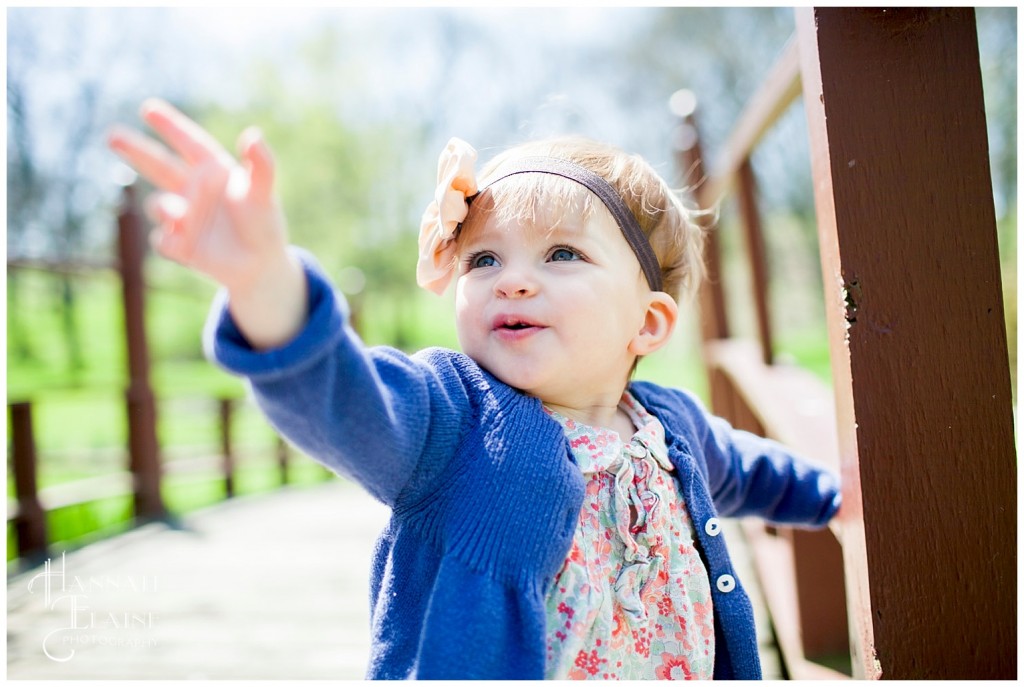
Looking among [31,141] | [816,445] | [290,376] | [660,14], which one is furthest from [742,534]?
[660,14]

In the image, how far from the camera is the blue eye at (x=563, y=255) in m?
1.29

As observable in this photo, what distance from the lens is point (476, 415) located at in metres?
1.19

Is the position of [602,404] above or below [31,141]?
below

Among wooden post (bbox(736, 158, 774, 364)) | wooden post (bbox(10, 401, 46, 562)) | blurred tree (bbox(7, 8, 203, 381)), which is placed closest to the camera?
wooden post (bbox(736, 158, 774, 364))

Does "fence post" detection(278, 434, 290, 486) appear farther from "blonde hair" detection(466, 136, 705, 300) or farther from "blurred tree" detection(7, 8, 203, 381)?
"blonde hair" detection(466, 136, 705, 300)

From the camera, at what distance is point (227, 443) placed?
673 centimetres

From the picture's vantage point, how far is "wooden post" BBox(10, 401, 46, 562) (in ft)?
13.4

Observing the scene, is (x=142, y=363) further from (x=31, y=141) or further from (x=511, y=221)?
(x=31, y=141)

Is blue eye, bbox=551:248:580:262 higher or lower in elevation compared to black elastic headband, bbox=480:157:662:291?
lower

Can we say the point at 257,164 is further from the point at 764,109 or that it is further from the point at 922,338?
the point at 764,109

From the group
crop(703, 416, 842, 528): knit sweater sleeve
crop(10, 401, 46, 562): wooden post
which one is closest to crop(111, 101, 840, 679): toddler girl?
crop(703, 416, 842, 528): knit sweater sleeve

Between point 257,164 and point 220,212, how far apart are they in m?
0.06

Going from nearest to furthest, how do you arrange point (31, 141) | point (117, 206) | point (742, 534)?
point (742, 534)
point (117, 206)
point (31, 141)

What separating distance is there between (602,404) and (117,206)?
4414 millimetres
